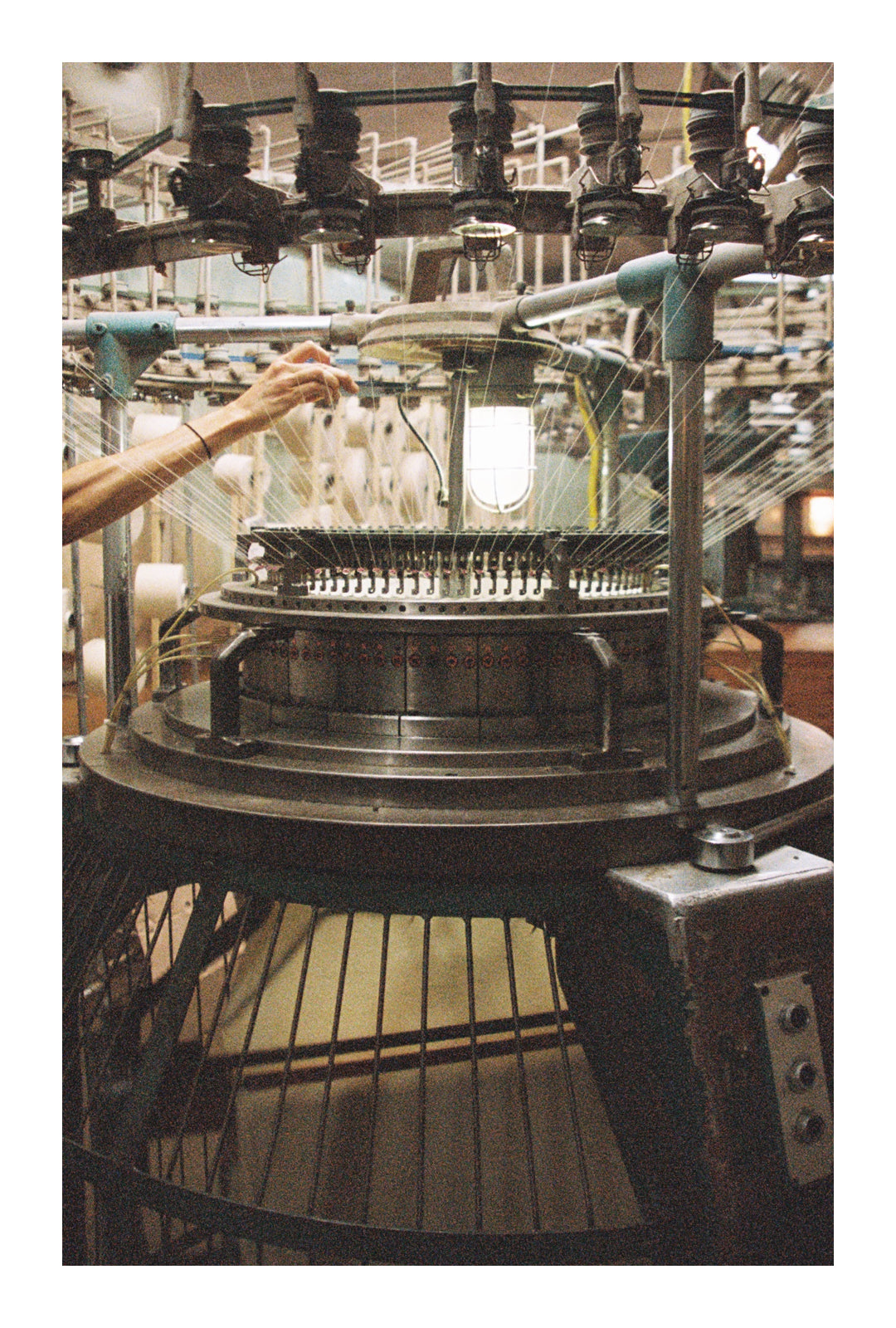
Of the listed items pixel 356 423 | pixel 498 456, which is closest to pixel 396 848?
pixel 498 456

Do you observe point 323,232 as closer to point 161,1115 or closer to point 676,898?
point 676,898

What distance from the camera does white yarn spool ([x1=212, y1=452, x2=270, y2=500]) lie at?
17.4 feet

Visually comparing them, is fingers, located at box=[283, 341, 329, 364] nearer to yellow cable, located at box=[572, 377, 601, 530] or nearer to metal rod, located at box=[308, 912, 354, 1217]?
metal rod, located at box=[308, 912, 354, 1217]

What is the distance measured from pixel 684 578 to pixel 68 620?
427cm

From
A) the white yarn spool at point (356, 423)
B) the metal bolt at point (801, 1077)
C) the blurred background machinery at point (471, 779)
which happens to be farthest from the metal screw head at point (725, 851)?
the white yarn spool at point (356, 423)

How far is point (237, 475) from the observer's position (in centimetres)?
540

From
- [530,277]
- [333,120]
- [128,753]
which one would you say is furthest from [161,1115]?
[530,277]

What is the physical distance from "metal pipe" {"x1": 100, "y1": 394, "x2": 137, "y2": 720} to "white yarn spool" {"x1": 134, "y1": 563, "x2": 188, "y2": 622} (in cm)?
152

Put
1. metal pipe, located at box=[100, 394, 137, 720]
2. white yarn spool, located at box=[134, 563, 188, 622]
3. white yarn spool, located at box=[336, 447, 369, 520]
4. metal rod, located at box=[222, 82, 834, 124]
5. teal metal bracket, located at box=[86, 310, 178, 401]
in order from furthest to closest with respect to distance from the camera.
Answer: white yarn spool, located at box=[336, 447, 369, 520] → white yarn spool, located at box=[134, 563, 188, 622] → metal pipe, located at box=[100, 394, 137, 720] → teal metal bracket, located at box=[86, 310, 178, 401] → metal rod, located at box=[222, 82, 834, 124]

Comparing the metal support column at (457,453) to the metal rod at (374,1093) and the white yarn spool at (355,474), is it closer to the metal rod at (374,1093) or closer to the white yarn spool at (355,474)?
the metal rod at (374,1093)

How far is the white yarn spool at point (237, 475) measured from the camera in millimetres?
5297

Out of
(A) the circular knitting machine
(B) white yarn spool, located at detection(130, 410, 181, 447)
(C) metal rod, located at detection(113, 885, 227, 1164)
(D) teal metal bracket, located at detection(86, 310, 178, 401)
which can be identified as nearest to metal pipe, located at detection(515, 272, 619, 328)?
(A) the circular knitting machine

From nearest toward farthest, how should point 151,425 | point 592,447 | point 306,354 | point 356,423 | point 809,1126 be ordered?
point 809,1126, point 306,354, point 592,447, point 151,425, point 356,423

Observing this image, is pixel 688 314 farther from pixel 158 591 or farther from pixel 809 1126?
pixel 158 591
